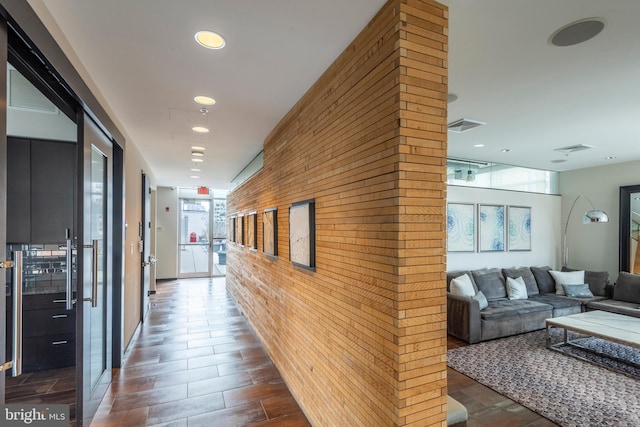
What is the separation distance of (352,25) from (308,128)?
0.93 meters

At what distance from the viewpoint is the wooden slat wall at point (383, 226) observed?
1.47m

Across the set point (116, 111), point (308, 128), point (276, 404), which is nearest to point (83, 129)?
point (116, 111)

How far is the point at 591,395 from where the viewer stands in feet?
9.49

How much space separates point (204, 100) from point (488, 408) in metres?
3.75

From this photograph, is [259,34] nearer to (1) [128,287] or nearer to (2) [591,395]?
(1) [128,287]

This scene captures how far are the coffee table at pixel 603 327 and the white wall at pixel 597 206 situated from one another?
8.24 feet

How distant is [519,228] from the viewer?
6.21 m

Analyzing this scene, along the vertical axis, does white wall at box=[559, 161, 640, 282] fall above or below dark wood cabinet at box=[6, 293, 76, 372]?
above

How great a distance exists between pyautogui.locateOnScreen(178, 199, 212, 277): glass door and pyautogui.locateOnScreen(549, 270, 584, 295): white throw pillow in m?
8.82

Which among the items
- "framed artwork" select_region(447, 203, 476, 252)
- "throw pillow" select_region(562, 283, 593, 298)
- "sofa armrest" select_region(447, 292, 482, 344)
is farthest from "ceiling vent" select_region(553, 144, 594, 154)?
"sofa armrest" select_region(447, 292, 482, 344)

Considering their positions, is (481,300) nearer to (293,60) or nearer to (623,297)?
(623,297)

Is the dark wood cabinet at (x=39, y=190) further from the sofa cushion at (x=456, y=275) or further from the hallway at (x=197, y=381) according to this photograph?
the sofa cushion at (x=456, y=275)

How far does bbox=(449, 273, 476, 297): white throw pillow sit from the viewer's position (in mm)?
4613

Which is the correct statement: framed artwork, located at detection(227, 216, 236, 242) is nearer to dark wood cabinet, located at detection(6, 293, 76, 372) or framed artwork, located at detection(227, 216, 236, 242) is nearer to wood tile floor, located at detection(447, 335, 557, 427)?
dark wood cabinet, located at detection(6, 293, 76, 372)
